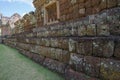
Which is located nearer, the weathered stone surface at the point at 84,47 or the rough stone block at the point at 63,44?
the weathered stone surface at the point at 84,47

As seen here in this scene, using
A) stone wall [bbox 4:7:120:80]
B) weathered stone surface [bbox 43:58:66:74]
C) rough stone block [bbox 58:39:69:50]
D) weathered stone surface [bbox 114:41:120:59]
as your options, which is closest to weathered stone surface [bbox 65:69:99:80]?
stone wall [bbox 4:7:120:80]

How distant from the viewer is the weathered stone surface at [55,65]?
443cm

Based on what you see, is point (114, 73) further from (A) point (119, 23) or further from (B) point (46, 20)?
(B) point (46, 20)

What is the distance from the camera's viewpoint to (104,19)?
9.57ft

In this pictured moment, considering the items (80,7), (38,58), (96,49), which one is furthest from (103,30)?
(38,58)

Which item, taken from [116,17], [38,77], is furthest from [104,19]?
[38,77]

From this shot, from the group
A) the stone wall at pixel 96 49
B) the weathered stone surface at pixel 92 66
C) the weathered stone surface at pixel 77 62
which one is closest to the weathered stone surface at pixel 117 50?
the stone wall at pixel 96 49

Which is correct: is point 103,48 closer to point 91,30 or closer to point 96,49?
point 96,49

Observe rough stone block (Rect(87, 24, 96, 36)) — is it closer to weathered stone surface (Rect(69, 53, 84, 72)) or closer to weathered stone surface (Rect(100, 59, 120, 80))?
weathered stone surface (Rect(69, 53, 84, 72))

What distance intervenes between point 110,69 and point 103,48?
34cm

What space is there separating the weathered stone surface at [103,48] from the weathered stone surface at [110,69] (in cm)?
11

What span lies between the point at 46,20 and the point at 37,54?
1894 mm

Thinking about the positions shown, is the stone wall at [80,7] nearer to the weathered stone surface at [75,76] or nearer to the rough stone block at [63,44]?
the rough stone block at [63,44]

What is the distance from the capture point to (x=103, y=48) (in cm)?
274
